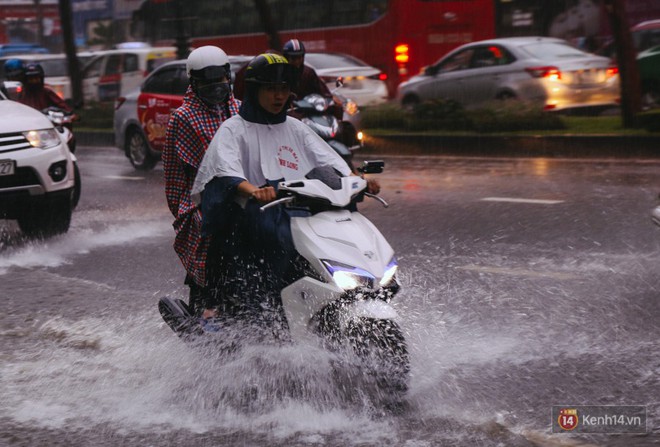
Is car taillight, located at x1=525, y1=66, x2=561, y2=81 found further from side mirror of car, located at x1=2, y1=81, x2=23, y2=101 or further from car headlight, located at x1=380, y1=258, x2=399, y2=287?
car headlight, located at x1=380, y1=258, x2=399, y2=287

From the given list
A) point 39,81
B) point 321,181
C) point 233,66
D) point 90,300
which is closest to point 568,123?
point 233,66

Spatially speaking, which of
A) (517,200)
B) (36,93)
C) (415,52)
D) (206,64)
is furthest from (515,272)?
(415,52)

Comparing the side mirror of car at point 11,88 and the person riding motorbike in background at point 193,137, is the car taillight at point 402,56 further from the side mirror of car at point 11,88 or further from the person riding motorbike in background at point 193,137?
the person riding motorbike in background at point 193,137

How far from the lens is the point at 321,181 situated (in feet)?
14.9

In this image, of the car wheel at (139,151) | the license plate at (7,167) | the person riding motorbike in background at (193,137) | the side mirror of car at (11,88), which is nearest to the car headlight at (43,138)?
the license plate at (7,167)

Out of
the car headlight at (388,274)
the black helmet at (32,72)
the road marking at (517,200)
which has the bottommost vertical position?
the road marking at (517,200)

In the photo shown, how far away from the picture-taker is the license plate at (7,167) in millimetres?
8875

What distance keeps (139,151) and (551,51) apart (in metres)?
6.85

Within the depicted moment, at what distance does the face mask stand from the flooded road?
1.21 m

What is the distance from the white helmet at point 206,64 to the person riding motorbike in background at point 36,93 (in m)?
7.29

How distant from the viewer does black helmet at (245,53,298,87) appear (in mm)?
A: 4777

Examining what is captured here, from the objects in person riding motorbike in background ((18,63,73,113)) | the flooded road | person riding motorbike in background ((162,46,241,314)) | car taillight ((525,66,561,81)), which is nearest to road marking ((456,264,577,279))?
the flooded road

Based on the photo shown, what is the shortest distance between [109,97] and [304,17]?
526cm

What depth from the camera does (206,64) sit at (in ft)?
17.5
